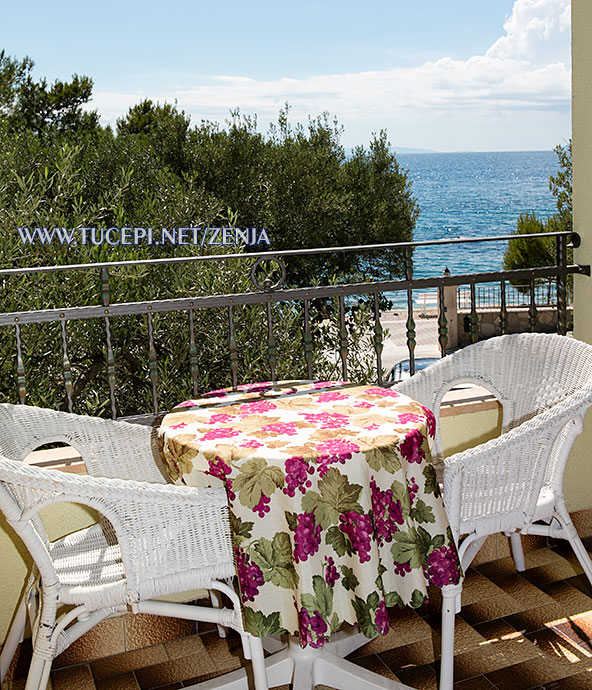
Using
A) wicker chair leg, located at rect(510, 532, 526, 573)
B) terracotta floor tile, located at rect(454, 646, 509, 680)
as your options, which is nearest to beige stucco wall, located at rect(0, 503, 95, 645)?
terracotta floor tile, located at rect(454, 646, 509, 680)

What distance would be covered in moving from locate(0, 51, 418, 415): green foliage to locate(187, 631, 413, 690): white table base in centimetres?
288

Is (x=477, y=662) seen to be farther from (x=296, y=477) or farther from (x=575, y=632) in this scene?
(x=296, y=477)

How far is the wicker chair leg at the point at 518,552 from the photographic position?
2.71m

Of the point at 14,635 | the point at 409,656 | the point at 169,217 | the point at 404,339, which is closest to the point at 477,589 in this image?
the point at 409,656

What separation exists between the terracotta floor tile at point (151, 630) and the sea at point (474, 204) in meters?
32.8

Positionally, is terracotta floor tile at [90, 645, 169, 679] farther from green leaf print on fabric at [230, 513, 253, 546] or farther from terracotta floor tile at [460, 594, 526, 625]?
terracotta floor tile at [460, 594, 526, 625]

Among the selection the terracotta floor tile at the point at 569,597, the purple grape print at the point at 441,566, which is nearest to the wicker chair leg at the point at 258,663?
the purple grape print at the point at 441,566

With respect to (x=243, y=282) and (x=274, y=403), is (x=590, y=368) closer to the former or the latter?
(x=274, y=403)

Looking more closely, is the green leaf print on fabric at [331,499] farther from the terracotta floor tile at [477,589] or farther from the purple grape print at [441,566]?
the terracotta floor tile at [477,589]

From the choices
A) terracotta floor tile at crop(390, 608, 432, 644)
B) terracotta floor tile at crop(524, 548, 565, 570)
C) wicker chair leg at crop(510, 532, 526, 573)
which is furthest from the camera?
terracotta floor tile at crop(524, 548, 565, 570)

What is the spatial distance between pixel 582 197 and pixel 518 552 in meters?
1.42

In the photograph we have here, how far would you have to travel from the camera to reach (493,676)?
220 centimetres

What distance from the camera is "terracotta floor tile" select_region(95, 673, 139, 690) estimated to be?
2.23 metres

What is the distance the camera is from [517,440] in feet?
6.51
